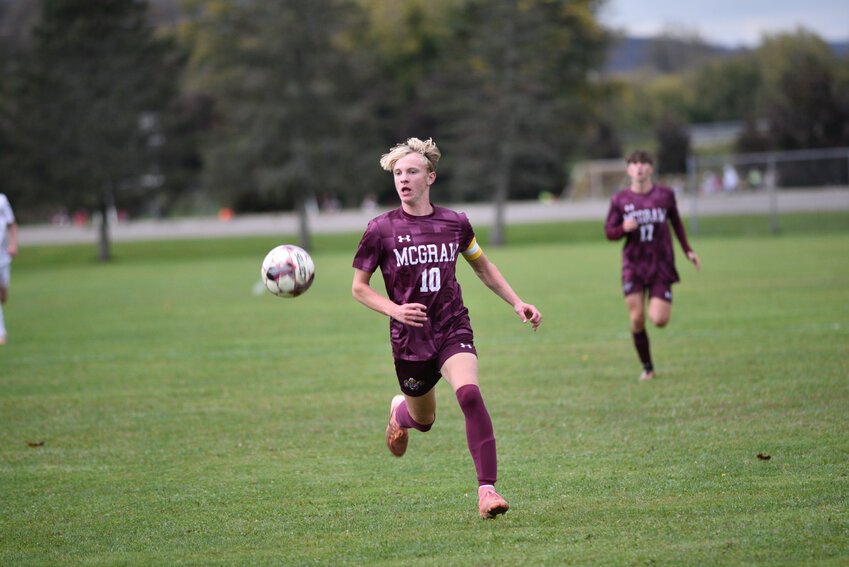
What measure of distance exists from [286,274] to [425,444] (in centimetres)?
197

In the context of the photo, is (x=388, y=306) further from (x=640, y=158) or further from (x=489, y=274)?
(x=640, y=158)

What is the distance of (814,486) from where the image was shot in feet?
18.9

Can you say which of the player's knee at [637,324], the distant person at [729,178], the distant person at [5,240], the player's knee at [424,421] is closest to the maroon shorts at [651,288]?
the player's knee at [637,324]

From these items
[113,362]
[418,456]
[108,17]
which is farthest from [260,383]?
[108,17]

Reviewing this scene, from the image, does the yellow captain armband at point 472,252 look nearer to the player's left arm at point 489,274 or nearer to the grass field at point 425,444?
the player's left arm at point 489,274

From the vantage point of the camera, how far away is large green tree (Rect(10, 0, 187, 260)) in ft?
143

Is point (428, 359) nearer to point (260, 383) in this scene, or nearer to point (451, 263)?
point (451, 263)

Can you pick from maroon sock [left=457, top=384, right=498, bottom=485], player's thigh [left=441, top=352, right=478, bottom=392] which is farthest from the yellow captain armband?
maroon sock [left=457, top=384, right=498, bottom=485]

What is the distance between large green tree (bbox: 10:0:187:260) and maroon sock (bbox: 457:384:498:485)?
39.8 m

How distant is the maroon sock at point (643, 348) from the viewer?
10.0 metres

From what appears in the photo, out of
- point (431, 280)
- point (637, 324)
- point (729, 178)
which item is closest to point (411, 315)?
point (431, 280)

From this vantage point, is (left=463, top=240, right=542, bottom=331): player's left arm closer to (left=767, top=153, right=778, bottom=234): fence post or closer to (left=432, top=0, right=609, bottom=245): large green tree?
(left=767, top=153, right=778, bottom=234): fence post

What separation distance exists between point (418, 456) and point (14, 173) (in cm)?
4123

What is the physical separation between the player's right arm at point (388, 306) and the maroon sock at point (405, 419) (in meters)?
1.03
